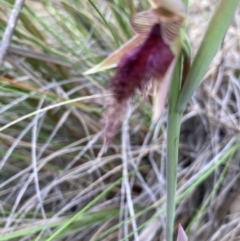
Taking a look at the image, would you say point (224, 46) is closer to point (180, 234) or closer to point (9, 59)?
point (9, 59)

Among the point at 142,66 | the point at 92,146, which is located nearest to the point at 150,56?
the point at 142,66

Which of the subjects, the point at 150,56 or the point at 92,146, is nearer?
the point at 150,56

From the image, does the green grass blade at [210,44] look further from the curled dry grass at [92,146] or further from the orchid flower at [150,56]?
the curled dry grass at [92,146]

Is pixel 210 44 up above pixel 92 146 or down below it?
above

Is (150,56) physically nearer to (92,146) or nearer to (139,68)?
(139,68)

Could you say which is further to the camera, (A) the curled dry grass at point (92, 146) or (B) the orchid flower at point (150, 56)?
(A) the curled dry grass at point (92, 146)

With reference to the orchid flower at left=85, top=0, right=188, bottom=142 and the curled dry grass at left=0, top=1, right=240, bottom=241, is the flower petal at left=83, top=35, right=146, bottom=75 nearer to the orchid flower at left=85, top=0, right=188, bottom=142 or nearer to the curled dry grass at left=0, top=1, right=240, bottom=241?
the orchid flower at left=85, top=0, right=188, bottom=142

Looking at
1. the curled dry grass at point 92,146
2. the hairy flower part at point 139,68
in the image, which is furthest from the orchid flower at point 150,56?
the curled dry grass at point 92,146
